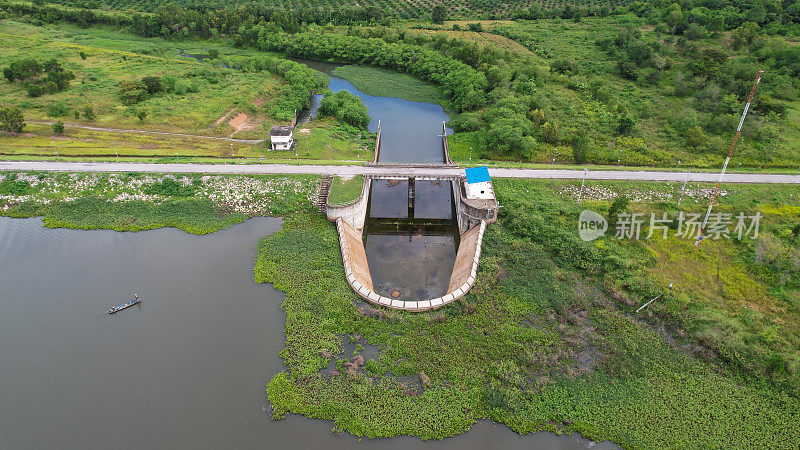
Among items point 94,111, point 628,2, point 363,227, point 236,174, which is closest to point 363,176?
point 363,227

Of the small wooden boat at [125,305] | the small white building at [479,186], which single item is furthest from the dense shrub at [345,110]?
the small wooden boat at [125,305]

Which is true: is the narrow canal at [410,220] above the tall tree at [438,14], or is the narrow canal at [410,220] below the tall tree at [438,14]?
below

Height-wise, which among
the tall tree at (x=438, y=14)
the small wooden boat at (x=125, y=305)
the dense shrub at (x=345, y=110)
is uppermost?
the tall tree at (x=438, y=14)

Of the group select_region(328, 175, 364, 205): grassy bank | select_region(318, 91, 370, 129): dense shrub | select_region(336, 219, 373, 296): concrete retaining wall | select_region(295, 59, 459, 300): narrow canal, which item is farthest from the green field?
select_region(336, 219, 373, 296): concrete retaining wall

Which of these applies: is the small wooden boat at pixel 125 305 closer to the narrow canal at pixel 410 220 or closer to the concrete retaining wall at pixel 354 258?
the concrete retaining wall at pixel 354 258

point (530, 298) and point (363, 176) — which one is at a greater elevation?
point (363, 176)

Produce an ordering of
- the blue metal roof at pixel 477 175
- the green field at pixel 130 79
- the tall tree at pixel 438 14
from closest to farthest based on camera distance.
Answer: the blue metal roof at pixel 477 175 → the green field at pixel 130 79 → the tall tree at pixel 438 14

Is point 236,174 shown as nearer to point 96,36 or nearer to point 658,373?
point 658,373
